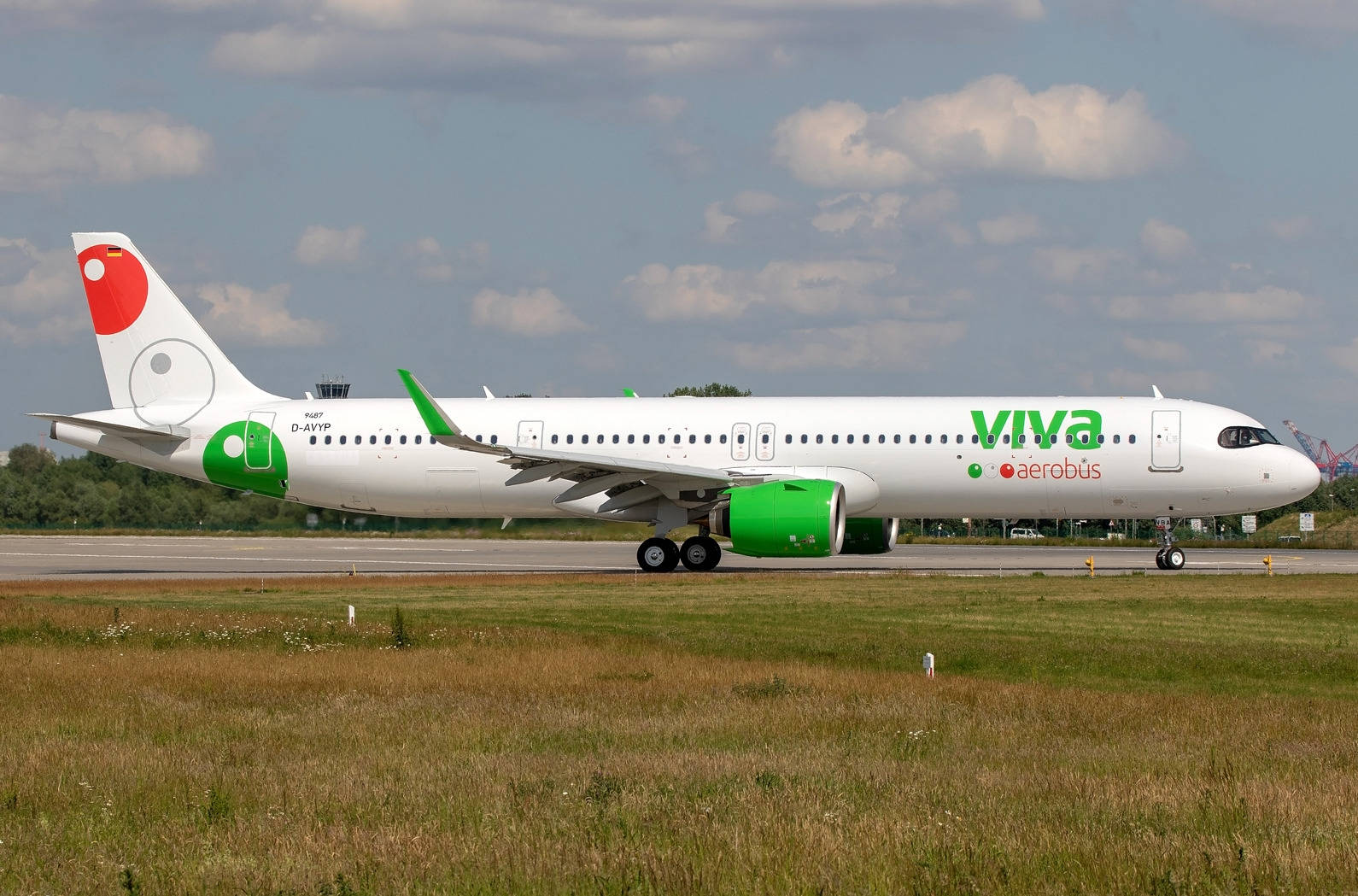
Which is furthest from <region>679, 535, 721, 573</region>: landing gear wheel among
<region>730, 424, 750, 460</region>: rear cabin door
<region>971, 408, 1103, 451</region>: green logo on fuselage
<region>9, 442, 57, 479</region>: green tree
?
<region>9, 442, 57, 479</region>: green tree

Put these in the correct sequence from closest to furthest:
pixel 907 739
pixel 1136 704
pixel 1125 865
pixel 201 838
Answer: pixel 1125 865, pixel 201 838, pixel 907 739, pixel 1136 704

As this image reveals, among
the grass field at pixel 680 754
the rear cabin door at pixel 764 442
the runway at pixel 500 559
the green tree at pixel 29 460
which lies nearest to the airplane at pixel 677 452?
the rear cabin door at pixel 764 442

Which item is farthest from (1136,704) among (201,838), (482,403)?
(482,403)

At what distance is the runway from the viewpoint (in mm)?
36625

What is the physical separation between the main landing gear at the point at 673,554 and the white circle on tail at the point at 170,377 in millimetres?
11894

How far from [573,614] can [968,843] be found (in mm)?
15780

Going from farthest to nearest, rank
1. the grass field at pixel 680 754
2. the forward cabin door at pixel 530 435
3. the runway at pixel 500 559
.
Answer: the runway at pixel 500 559 → the forward cabin door at pixel 530 435 → the grass field at pixel 680 754

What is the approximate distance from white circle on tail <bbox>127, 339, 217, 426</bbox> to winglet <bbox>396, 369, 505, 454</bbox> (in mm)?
8226

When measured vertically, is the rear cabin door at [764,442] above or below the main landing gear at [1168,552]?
above

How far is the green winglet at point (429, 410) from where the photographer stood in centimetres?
3073

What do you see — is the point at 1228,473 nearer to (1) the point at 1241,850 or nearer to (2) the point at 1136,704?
(2) the point at 1136,704

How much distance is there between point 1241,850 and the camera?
7445 mm

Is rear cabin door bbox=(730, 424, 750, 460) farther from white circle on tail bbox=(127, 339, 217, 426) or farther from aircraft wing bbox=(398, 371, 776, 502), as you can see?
white circle on tail bbox=(127, 339, 217, 426)

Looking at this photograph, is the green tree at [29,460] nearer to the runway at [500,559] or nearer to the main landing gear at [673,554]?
the runway at [500,559]
